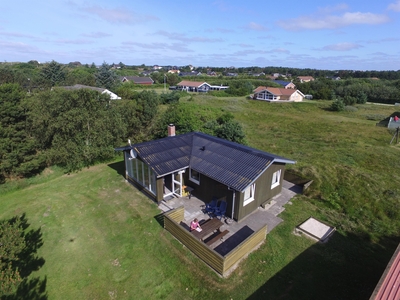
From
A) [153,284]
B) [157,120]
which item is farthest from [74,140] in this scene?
[153,284]

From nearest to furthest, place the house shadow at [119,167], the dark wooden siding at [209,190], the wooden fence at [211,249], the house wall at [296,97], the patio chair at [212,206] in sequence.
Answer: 1. the wooden fence at [211,249]
2. the dark wooden siding at [209,190]
3. the patio chair at [212,206]
4. the house shadow at [119,167]
5. the house wall at [296,97]

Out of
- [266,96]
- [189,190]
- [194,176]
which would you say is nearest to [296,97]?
[266,96]

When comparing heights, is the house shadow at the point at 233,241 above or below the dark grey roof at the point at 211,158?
below

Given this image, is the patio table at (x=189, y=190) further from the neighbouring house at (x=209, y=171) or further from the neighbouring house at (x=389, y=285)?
the neighbouring house at (x=389, y=285)

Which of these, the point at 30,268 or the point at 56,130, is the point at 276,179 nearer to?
the point at 30,268

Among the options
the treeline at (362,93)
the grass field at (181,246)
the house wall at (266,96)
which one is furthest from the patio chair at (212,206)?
the treeline at (362,93)

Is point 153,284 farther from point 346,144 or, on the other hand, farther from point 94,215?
point 346,144
